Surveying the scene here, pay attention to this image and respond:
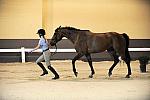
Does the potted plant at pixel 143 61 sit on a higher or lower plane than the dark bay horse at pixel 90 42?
lower

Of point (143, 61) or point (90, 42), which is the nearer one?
point (90, 42)

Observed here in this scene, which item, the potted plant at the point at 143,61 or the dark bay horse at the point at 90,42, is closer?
the dark bay horse at the point at 90,42

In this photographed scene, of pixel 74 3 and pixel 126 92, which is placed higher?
pixel 74 3

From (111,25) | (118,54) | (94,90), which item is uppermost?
(111,25)

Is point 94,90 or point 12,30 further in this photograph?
point 12,30

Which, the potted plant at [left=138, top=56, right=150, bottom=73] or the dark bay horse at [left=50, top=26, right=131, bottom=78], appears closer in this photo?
the dark bay horse at [left=50, top=26, right=131, bottom=78]

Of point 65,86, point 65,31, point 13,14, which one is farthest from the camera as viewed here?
point 13,14

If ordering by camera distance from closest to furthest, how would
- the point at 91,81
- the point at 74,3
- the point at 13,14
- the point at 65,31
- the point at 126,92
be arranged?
the point at 126,92, the point at 91,81, the point at 65,31, the point at 13,14, the point at 74,3

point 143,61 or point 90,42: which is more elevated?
point 90,42

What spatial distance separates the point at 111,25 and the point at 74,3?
4.46 feet

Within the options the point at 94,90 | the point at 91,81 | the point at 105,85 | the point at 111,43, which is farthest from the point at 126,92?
the point at 111,43

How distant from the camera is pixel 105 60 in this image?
12367mm

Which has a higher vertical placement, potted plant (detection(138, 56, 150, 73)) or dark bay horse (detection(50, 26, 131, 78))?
dark bay horse (detection(50, 26, 131, 78))

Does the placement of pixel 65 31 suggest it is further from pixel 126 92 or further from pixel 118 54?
pixel 126 92
